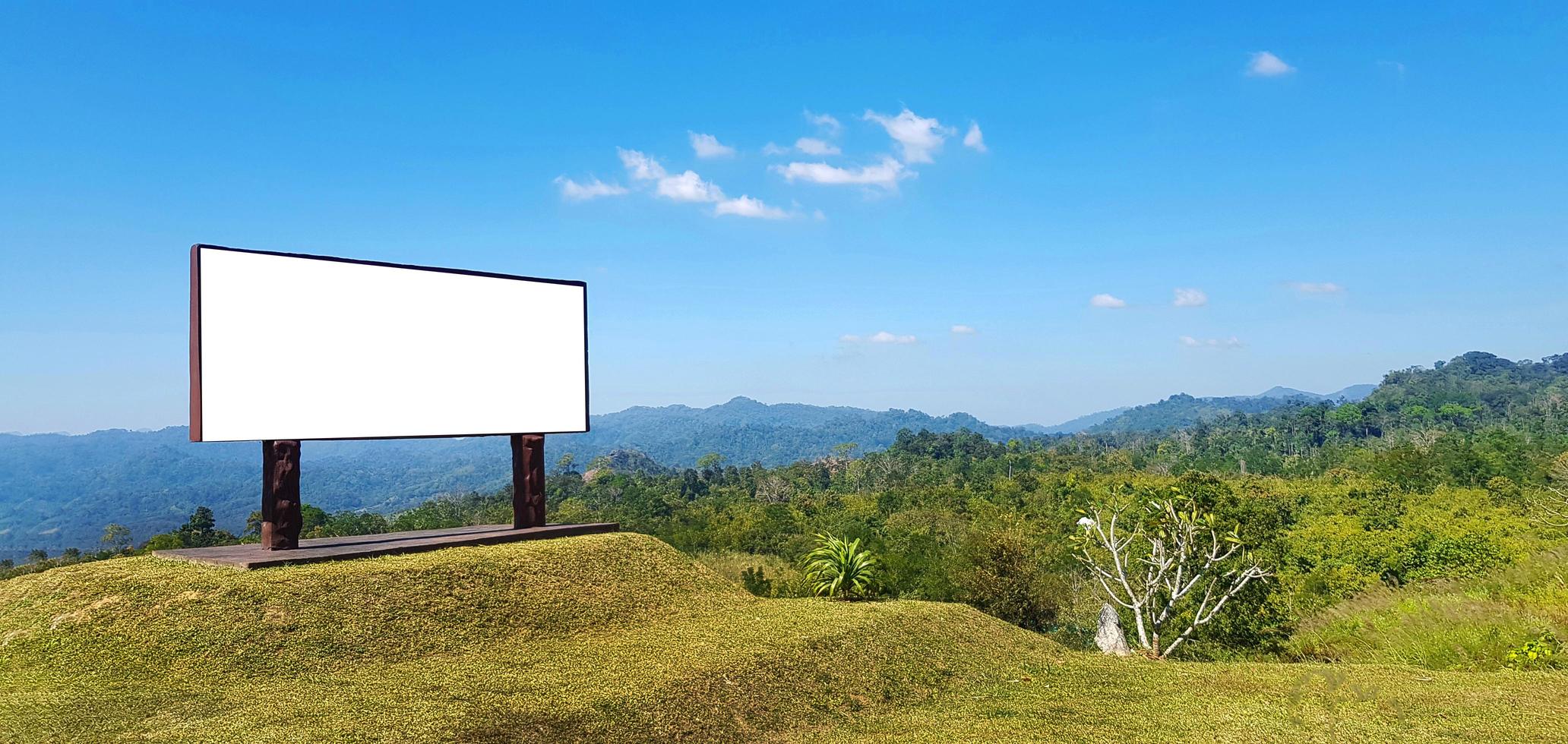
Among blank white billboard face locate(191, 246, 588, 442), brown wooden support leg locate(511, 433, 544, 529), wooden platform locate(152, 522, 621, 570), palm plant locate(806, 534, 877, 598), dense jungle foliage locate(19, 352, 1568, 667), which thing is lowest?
dense jungle foliage locate(19, 352, 1568, 667)

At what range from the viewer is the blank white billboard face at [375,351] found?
33.4 feet

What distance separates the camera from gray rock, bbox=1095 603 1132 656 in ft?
39.1

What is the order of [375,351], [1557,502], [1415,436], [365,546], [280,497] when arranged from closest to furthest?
[280,497], [365,546], [375,351], [1557,502], [1415,436]

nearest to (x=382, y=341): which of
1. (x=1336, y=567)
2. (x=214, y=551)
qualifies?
(x=214, y=551)

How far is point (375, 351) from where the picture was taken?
11406 mm

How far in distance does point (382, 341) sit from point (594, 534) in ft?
14.2

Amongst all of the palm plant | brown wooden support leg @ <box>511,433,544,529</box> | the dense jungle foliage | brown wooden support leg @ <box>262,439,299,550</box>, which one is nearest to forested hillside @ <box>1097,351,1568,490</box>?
the dense jungle foliage

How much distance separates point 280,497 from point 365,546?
4.07 ft

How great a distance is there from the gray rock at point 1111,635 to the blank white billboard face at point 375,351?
8.62m

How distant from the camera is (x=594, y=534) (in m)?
13.4

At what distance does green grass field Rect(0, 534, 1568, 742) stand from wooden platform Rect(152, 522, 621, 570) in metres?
0.28

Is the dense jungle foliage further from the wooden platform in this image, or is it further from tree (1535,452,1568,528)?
the wooden platform

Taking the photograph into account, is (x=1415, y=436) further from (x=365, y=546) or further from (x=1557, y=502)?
(x=365, y=546)

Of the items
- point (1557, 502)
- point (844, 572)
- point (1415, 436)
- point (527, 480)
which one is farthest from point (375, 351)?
point (1415, 436)
